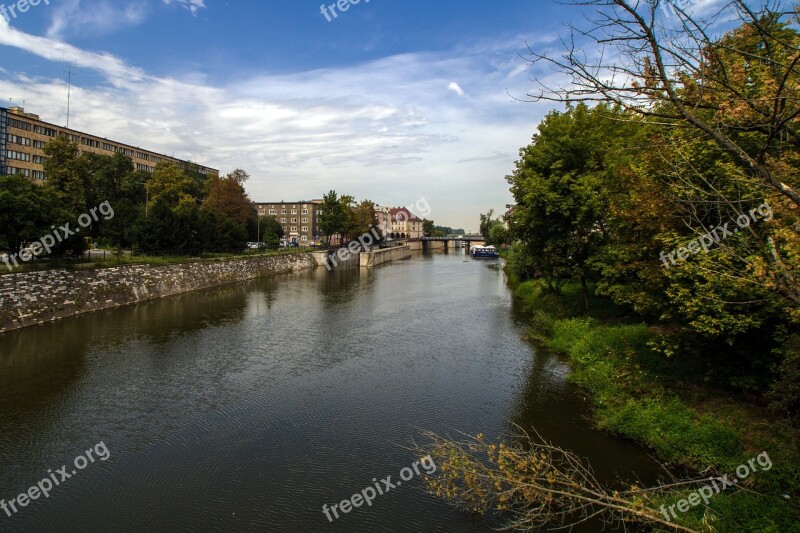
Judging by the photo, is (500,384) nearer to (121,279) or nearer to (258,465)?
(258,465)

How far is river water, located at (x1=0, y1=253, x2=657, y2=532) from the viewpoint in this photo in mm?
9148

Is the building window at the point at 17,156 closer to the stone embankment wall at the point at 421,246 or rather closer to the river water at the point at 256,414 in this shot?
the river water at the point at 256,414

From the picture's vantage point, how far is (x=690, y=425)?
10719 mm

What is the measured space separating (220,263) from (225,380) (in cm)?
2859

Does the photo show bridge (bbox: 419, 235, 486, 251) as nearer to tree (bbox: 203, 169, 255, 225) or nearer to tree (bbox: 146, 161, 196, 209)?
tree (bbox: 203, 169, 255, 225)

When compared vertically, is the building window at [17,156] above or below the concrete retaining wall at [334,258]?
above

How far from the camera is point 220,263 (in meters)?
42.6

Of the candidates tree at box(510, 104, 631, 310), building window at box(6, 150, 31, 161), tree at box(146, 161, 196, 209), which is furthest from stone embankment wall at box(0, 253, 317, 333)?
building window at box(6, 150, 31, 161)

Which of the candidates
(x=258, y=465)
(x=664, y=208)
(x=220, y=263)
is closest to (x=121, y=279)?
(x=220, y=263)
